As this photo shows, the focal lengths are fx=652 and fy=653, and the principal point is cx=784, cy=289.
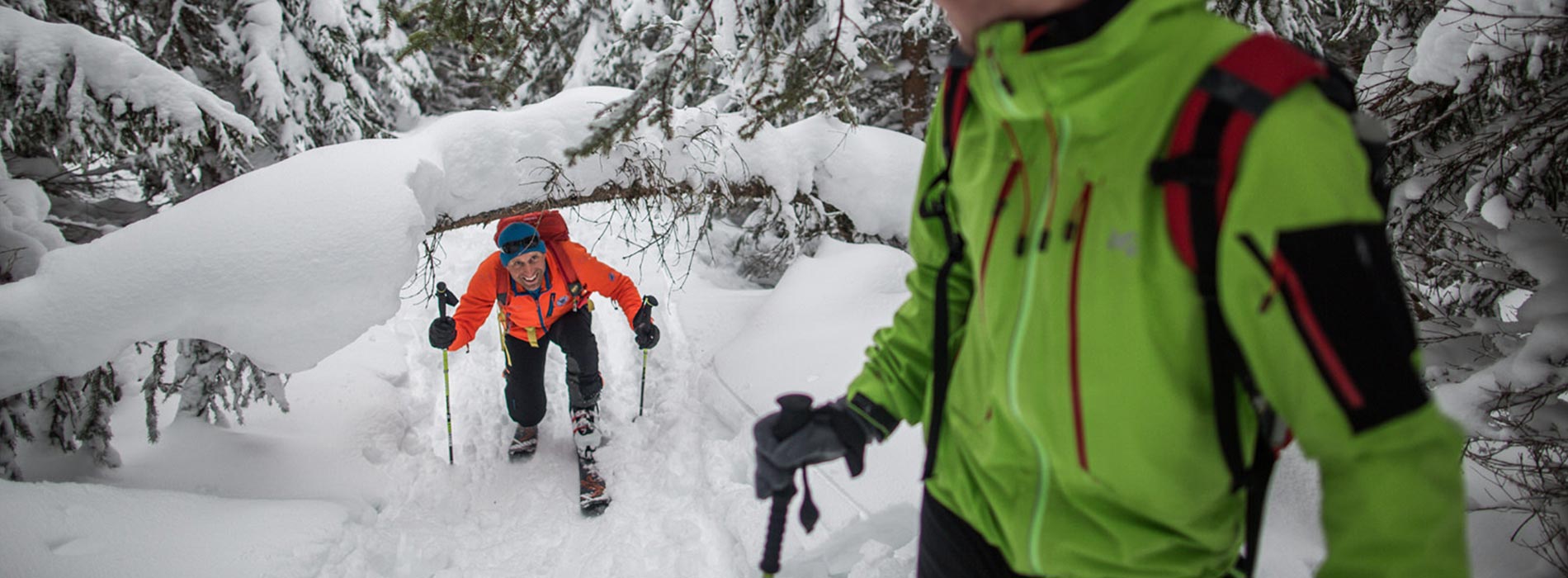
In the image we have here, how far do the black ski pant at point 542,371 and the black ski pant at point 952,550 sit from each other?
407 cm

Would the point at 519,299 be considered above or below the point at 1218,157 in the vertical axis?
below

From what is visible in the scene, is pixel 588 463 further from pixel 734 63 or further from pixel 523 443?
pixel 734 63

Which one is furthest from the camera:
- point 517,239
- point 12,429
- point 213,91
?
point 213,91

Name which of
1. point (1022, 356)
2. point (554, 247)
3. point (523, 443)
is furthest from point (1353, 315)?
point (523, 443)

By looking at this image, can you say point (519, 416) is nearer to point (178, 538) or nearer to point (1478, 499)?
point (178, 538)

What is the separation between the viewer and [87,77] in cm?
423

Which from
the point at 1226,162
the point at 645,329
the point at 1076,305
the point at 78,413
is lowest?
the point at 645,329

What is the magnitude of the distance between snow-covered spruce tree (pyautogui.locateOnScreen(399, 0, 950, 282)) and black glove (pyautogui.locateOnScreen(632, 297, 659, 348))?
0.96 m

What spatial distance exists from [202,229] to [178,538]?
1.76 meters

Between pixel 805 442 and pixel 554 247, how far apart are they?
4011mm

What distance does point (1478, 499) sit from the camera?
2.94 metres

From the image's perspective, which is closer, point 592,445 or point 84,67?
point 84,67

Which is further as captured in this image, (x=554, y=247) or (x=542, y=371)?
(x=542, y=371)

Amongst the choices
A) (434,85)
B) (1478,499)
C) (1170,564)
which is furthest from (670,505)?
(434,85)
